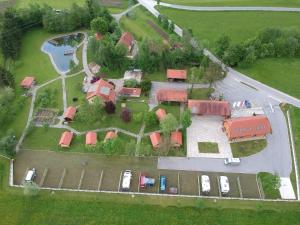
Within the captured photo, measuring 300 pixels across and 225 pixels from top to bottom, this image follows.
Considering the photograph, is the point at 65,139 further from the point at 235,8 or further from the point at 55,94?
the point at 235,8

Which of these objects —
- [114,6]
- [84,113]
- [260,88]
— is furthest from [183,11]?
[84,113]

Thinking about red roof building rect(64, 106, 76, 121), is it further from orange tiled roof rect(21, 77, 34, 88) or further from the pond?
the pond

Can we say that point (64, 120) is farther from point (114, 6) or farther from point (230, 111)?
point (114, 6)

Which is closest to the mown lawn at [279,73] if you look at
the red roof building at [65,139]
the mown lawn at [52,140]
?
the mown lawn at [52,140]

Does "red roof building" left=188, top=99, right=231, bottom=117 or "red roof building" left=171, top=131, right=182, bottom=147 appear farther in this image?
"red roof building" left=188, top=99, right=231, bottom=117

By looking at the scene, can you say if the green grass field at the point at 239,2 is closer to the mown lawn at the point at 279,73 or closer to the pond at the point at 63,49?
the mown lawn at the point at 279,73

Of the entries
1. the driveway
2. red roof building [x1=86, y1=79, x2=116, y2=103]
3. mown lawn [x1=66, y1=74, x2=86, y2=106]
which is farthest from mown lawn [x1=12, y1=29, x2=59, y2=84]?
the driveway
